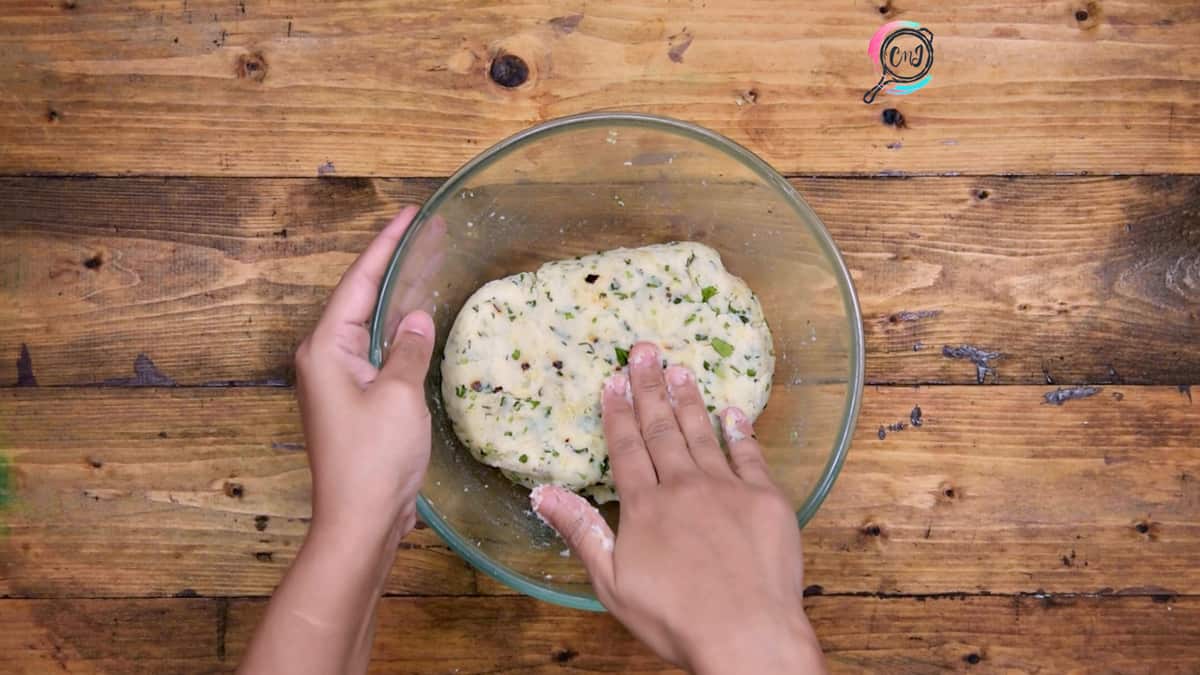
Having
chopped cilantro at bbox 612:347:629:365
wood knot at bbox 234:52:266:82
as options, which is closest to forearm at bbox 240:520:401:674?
chopped cilantro at bbox 612:347:629:365

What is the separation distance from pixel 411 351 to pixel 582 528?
10.2 inches

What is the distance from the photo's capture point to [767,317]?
1108 millimetres

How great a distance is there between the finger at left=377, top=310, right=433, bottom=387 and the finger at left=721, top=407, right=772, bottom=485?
0.35 meters

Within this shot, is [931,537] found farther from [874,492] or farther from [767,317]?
[767,317]

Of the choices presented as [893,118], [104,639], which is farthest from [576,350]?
[104,639]

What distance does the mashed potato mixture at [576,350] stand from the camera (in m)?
1.03

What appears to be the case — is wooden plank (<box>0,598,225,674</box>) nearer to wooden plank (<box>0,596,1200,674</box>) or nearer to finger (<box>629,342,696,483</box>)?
wooden plank (<box>0,596,1200,674</box>)

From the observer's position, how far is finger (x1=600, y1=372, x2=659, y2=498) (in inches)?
37.9

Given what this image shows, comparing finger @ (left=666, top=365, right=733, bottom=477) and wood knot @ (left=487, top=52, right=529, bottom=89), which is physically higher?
wood knot @ (left=487, top=52, right=529, bottom=89)

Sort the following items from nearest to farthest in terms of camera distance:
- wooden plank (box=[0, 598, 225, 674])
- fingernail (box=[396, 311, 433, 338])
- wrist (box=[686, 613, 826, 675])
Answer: wrist (box=[686, 613, 826, 675]), fingernail (box=[396, 311, 433, 338]), wooden plank (box=[0, 598, 225, 674])

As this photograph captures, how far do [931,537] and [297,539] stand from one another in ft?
2.70

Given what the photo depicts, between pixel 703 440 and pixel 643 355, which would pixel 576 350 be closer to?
pixel 643 355

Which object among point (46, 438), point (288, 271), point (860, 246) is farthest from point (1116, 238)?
point (46, 438)

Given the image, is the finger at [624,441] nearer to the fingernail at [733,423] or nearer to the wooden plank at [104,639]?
the fingernail at [733,423]
